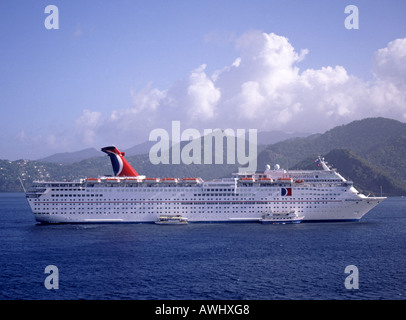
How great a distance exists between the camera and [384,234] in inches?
1994

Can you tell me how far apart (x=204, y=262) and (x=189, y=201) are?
24451 millimetres

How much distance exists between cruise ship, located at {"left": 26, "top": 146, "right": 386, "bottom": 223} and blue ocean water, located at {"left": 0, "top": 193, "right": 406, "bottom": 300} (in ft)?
15.2

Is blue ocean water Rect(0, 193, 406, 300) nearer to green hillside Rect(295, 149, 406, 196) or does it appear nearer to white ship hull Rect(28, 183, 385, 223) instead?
white ship hull Rect(28, 183, 385, 223)

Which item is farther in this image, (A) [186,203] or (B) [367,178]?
(B) [367,178]

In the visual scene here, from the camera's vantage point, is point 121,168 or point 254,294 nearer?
point 254,294

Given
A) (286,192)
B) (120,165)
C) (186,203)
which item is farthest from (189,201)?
(286,192)

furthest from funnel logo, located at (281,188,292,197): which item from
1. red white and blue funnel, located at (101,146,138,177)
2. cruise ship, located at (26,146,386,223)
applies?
red white and blue funnel, located at (101,146,138,177)

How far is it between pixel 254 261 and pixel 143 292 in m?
11.9

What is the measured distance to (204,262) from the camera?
115ft

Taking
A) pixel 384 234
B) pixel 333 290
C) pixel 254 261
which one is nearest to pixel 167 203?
pixel 254 261

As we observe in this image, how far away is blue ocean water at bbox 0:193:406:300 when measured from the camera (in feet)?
90.5

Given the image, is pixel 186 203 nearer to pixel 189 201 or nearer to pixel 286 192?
pixel 189 201
